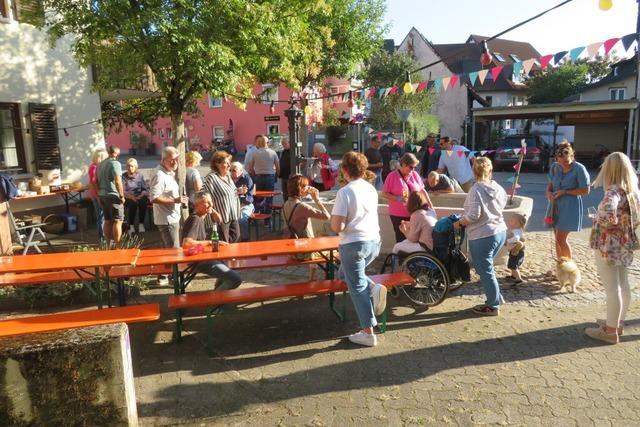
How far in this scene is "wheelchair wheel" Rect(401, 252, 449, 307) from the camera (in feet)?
17.0

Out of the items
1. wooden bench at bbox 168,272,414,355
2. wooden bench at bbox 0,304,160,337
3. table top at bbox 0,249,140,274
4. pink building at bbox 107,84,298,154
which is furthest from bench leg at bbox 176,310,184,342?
pink building at bbox 107,84,298,154

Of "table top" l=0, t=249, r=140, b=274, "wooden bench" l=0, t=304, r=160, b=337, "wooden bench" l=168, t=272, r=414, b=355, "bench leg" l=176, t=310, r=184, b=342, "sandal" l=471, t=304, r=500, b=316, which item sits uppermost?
"table top" l=0, t=249, r=140, b=274

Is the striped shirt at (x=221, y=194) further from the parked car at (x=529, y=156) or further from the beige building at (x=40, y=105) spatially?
the parked car at (x=529, y=156)

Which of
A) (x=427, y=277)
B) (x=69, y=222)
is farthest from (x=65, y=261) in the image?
(x=69, y=222)

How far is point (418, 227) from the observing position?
5.50 metres

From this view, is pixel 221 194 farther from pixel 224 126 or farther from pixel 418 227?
pixel 224 126

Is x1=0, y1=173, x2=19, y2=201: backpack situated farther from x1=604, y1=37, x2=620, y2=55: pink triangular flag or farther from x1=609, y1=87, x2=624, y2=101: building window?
x1=609, y1=87, x2=624, y2=101: building window

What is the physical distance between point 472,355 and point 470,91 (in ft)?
106

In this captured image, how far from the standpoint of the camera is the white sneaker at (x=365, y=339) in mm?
4430

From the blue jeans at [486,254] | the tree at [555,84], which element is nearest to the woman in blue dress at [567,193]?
the blue jeans at [486,254]

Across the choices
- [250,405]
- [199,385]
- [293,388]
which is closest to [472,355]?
[293,388]

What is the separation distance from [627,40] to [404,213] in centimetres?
395

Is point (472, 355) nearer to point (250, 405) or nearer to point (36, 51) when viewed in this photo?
point (250, 405)

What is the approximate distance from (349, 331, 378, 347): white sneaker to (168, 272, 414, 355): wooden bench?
0.33 metres
